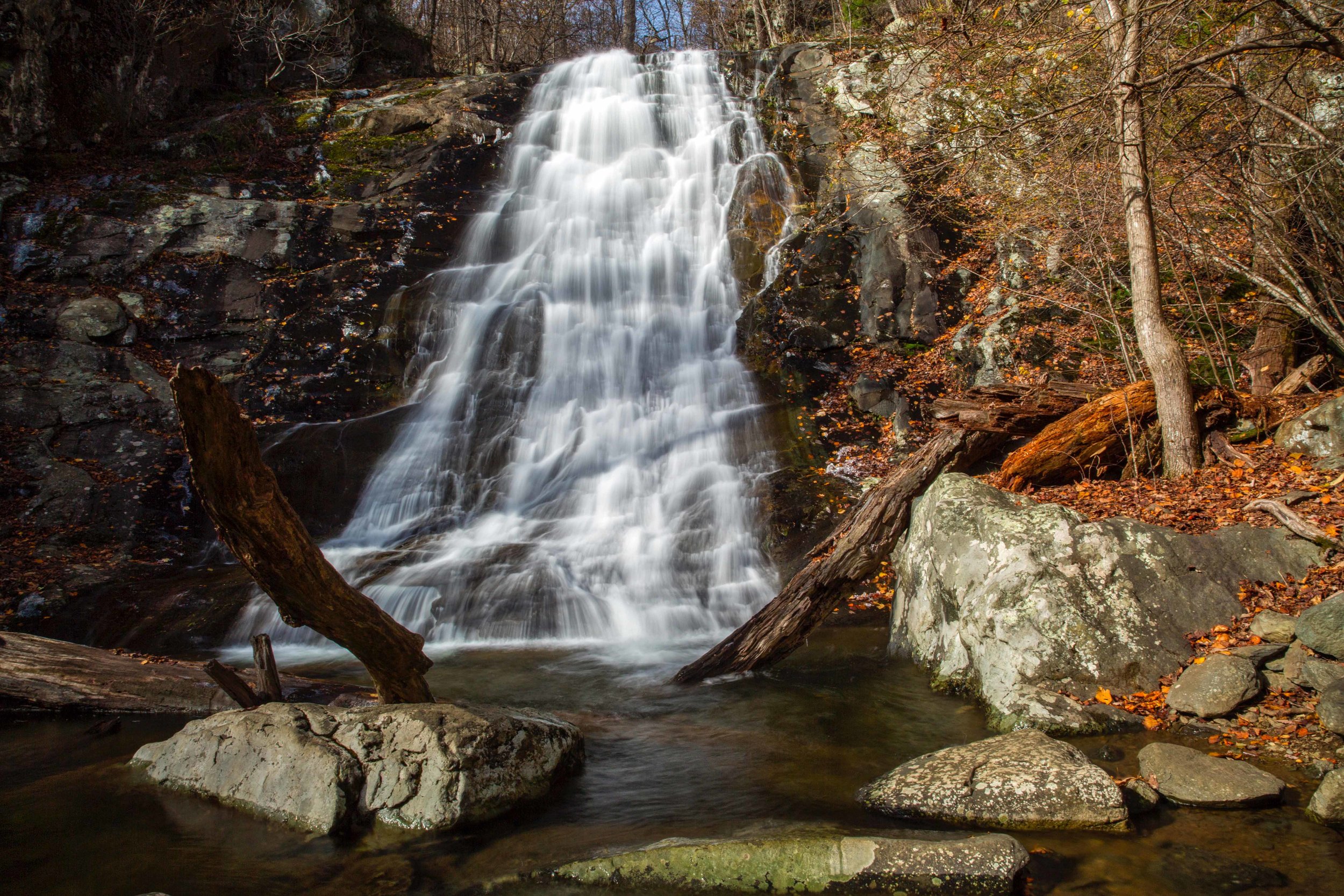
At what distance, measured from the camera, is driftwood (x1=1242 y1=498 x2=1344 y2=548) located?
198 inches

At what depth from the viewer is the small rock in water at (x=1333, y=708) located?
394cm

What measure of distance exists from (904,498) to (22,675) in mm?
7413

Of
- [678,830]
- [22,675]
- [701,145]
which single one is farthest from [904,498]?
[701,145]

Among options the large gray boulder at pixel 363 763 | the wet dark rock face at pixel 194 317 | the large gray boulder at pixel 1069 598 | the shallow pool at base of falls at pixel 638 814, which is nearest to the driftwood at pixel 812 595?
the shallow pool at base of falls at pixel 638 814

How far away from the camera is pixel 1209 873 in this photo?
10.5 ft

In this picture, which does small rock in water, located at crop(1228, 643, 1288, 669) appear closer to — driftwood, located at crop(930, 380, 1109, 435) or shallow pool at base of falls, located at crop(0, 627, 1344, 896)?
shallow pool at base of falls, located at crop(0, 627, 1344, 896)

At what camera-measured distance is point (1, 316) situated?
11.4 meters

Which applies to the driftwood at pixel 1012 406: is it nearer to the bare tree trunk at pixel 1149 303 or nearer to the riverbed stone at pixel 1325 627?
the bare tree trunk at pixel 1149 303

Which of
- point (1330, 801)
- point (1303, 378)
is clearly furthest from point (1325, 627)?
point (1303, 378)

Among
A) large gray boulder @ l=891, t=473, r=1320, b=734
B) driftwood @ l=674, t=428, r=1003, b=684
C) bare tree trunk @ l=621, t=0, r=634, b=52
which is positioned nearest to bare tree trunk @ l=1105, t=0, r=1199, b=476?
large gray boulder @ l=891, t=473, r=1320, b=734

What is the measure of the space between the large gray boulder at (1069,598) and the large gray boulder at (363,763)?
3.16 m

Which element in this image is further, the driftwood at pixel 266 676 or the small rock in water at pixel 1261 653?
the driftwood at pixel 266 676

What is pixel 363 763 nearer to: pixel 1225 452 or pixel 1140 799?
pixel 1140 799

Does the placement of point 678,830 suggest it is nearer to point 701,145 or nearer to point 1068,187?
point 1068,187
